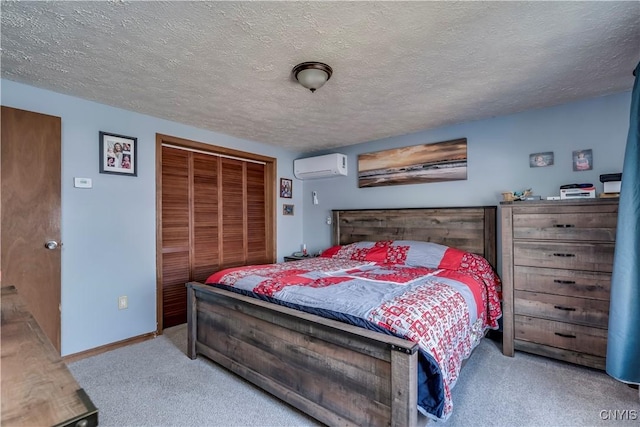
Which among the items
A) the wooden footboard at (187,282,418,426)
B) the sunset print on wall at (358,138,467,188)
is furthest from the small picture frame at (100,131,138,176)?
the sunset print on wall at (358,138,467,188)

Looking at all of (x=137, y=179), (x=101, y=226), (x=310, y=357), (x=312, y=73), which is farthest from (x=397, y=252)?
(x=101, y=226)

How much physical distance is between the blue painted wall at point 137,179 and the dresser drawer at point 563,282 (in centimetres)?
79

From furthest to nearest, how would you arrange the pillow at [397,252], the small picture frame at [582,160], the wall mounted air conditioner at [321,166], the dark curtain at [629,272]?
the wall mounted air conditioner at [321,166] < the pillow at [397,252] < the small picture frame at [582,160] < the dark curtain at [629,272]

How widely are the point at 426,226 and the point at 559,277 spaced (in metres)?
1.27

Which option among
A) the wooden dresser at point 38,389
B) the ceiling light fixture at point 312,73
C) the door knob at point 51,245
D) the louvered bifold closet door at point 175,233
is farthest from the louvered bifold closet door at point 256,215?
the wooden dresser at point 38,389

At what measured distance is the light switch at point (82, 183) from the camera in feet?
8.15

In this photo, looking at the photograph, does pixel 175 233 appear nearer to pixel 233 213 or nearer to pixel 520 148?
pixel 233 213

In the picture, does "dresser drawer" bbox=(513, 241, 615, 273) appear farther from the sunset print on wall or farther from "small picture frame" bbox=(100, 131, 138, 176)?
"small picture frame" bbox=(100, 131, 138, 176)

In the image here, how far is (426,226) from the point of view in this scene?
3.35 meters

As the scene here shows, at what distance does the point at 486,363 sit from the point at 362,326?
1.50m

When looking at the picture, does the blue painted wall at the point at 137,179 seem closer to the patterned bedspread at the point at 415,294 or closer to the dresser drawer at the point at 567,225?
the dresser drawer at the point at 567,225

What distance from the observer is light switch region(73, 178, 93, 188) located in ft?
8.15

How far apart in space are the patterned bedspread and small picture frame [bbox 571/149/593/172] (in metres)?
1.11

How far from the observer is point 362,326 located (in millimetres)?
1530
